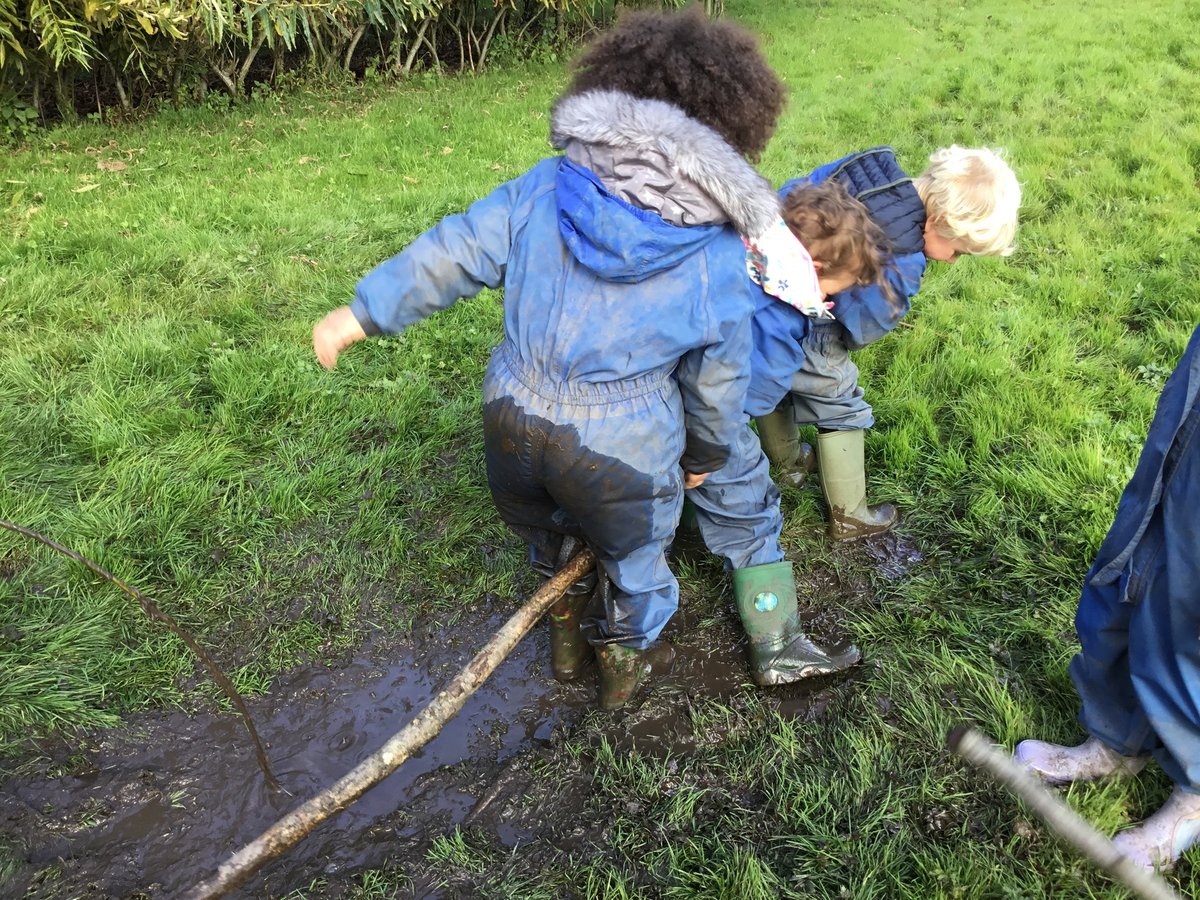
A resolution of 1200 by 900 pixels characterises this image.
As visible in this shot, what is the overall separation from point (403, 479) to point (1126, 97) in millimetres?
7473

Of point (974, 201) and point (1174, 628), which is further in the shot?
point (974, 201)

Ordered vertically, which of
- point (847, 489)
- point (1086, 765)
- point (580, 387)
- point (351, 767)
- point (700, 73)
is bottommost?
point (351, 767)

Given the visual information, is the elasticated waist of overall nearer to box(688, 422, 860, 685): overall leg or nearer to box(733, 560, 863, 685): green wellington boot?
box(688, 422, 860, 685): overall leg

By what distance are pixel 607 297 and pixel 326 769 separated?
1703mm

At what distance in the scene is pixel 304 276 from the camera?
4.81 meters

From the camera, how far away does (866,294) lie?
2.60 m

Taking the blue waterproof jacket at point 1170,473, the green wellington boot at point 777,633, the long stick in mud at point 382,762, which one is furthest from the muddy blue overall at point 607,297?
the blue waterproof jacket at point 1170,473

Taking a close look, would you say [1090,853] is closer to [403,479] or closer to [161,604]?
[403,479]

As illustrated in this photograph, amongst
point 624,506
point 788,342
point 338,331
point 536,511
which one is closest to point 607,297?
point 624,506

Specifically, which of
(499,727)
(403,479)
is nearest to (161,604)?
(403,479)

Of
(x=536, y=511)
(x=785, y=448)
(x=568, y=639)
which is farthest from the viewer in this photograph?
(x=785, y=448)

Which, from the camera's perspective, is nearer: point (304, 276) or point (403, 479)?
point (403, 479)

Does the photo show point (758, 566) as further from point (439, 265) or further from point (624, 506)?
point (439, 265)

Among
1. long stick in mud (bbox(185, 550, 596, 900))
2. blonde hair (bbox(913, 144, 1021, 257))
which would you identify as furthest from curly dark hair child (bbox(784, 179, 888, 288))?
long stick in mud (bbox(185, 550, 596, 900))
